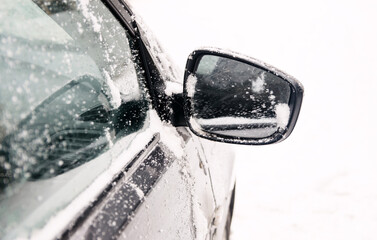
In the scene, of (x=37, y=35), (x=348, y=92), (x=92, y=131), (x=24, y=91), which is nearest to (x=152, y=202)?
(x=92, y=131)

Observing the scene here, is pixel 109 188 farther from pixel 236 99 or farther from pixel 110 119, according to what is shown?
pixel 236 99

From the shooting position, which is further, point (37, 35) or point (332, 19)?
point (332, 19)

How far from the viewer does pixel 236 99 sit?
134 cm

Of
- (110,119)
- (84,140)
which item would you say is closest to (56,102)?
(84,140)

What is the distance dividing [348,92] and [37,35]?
6.63 m

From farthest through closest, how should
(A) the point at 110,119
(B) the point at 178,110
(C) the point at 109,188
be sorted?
(B) the point at 178,110, (A) the point at 110,119, (C) the point at 109,188

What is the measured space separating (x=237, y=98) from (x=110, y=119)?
0.50 meters

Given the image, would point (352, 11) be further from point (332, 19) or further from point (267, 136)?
point (267, 136)

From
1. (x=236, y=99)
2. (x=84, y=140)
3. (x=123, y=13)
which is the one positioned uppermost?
(x=123, y=13)

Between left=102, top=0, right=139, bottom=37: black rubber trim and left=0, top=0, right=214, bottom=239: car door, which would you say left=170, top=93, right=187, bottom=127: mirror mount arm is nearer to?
left=0, top=0, right=214, bottom=239: car door

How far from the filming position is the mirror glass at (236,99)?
1.35 metres

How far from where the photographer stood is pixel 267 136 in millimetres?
1430

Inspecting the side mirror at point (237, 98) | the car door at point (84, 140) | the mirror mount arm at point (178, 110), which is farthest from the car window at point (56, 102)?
the side mirror at point (237, 98)

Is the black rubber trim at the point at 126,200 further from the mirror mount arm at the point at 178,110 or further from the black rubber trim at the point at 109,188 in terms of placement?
the mirror mount arm at the point at 178,110
